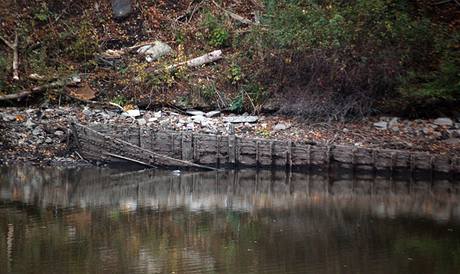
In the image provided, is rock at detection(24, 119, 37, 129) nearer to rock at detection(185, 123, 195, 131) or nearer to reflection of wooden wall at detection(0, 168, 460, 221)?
reflection of wooden wall at detection(0, 168, 460, 221)

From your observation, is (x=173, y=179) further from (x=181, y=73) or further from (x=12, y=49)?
(x=12, y=49)

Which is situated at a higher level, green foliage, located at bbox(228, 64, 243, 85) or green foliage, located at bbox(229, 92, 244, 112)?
green foliage, located at bbox(228, 64, 243, 85)

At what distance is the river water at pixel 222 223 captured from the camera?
956 centimetres

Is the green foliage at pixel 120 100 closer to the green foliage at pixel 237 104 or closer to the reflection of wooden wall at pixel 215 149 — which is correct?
the reflection of wooden wall at pixel 215 149

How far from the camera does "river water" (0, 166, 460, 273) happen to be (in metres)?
9.56

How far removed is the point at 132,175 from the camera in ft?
55.3

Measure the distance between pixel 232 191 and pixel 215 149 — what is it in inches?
106

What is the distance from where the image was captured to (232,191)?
49.7ft

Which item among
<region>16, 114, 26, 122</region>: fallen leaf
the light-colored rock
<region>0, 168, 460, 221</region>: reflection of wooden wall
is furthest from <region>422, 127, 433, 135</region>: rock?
<region>16, 114, 26, 122</region>: fallen leaf

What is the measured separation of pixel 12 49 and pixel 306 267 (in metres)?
14.5

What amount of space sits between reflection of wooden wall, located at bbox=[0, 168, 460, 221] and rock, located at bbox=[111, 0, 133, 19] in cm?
809

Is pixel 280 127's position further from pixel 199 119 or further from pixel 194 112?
pixel 194 112

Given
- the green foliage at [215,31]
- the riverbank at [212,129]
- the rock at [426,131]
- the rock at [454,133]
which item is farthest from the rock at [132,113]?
the rock at [454,133]

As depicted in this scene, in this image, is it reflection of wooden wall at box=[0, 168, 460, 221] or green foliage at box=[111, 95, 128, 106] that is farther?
green foliage at box=[111, 95, 128, 106]
